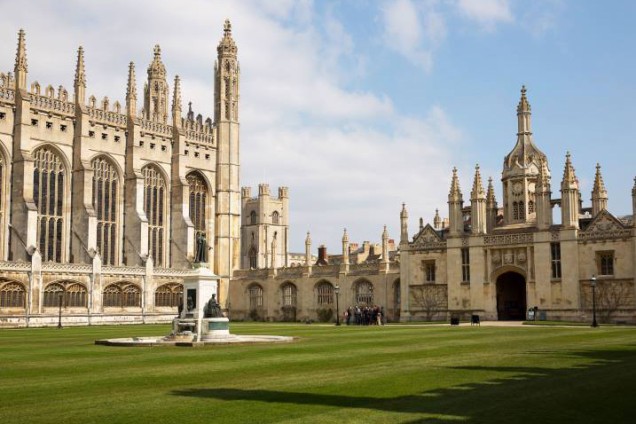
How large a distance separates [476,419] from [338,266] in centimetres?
5113

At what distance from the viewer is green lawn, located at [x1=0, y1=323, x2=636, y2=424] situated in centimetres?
1062

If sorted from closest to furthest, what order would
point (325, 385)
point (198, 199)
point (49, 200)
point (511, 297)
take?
1. point (325, 385)
2. point (511, 297)
3. point (49, 200)
4. point (198, 199)

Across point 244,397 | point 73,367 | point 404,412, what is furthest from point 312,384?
point 73,367

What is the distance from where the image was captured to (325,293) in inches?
2477

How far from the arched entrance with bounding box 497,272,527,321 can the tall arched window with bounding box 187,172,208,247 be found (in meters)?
30.3

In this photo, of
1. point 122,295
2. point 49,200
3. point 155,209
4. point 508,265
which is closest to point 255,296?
point 155,209

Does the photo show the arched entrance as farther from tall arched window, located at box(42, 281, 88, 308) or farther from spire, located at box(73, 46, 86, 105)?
spire, located at box(73, 46, 86, 105)

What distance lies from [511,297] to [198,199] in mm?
32161

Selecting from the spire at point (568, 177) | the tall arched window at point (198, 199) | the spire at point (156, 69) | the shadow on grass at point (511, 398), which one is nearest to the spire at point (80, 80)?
the tall arched window at point (198, 199)

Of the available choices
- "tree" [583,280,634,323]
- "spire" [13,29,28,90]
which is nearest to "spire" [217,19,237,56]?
"spire" [13,29,28,90]

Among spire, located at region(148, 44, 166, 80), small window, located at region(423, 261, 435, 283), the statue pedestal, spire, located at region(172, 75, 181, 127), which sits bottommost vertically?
the statue pedestal

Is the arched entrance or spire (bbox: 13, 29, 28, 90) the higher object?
spire (bbox: 13, 29, 28, 90)

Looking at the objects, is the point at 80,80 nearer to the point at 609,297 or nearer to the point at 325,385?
the point at 609,297

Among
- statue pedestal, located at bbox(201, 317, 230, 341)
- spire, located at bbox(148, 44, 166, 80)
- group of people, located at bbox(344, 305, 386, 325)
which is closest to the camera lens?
statue pedestal, located at bbox(201, 317, 230, 341)
